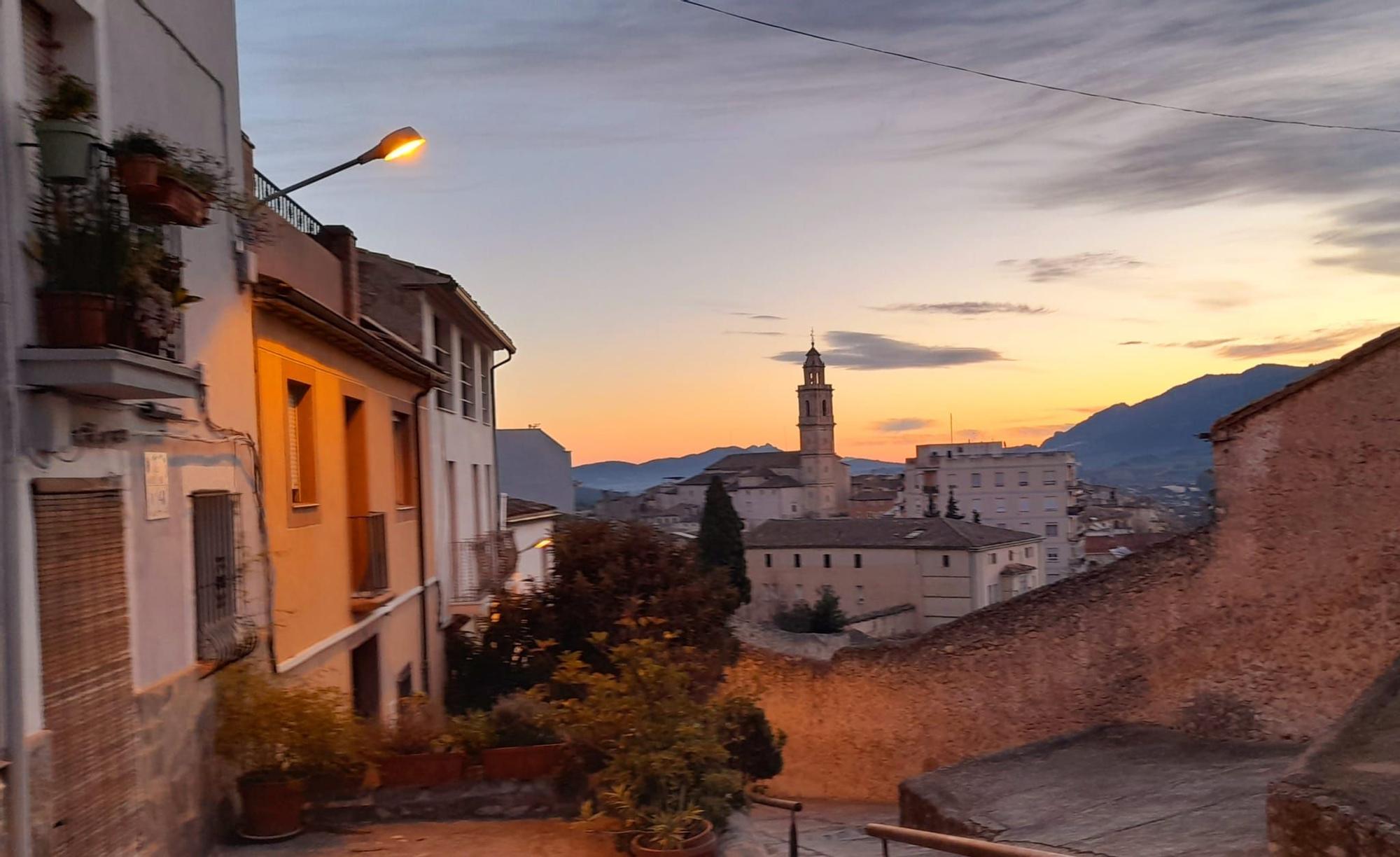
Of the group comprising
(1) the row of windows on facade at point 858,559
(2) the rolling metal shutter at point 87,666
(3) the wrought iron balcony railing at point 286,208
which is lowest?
(1) the row of windows on facade at point 858,559

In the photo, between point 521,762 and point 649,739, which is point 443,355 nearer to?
point 521,762

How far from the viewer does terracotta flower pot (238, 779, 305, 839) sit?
21.6 ft

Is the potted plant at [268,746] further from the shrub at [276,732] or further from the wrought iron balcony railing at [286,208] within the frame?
the wrought iron balcony railing at [286,208]

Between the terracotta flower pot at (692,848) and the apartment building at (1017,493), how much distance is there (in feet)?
274

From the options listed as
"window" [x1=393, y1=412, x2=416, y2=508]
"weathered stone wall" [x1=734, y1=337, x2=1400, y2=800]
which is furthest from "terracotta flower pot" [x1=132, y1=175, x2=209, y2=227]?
"weathered stone wall" [x1=734, y1=337, x2=1400, y2=800]

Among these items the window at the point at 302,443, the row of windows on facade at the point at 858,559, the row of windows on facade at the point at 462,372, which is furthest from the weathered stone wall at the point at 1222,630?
the row of windows on facade at the point at 858,559

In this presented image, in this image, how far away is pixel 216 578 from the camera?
6.66 m

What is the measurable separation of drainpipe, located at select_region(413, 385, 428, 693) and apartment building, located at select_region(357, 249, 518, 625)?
1.69 ft

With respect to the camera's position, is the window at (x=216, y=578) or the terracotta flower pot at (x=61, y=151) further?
the window at (x=216, y=578)

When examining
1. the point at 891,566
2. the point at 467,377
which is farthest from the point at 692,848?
the point at 891,566

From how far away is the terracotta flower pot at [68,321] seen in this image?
451 centimetres

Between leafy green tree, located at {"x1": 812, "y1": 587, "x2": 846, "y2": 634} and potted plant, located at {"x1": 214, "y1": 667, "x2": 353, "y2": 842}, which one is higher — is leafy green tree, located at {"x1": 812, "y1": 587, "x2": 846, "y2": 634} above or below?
below

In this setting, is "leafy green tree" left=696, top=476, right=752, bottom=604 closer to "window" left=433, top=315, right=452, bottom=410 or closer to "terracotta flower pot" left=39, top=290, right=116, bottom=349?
"window" left=433, top=315, right=452, bottom=410

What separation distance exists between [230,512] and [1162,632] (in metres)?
10.4
